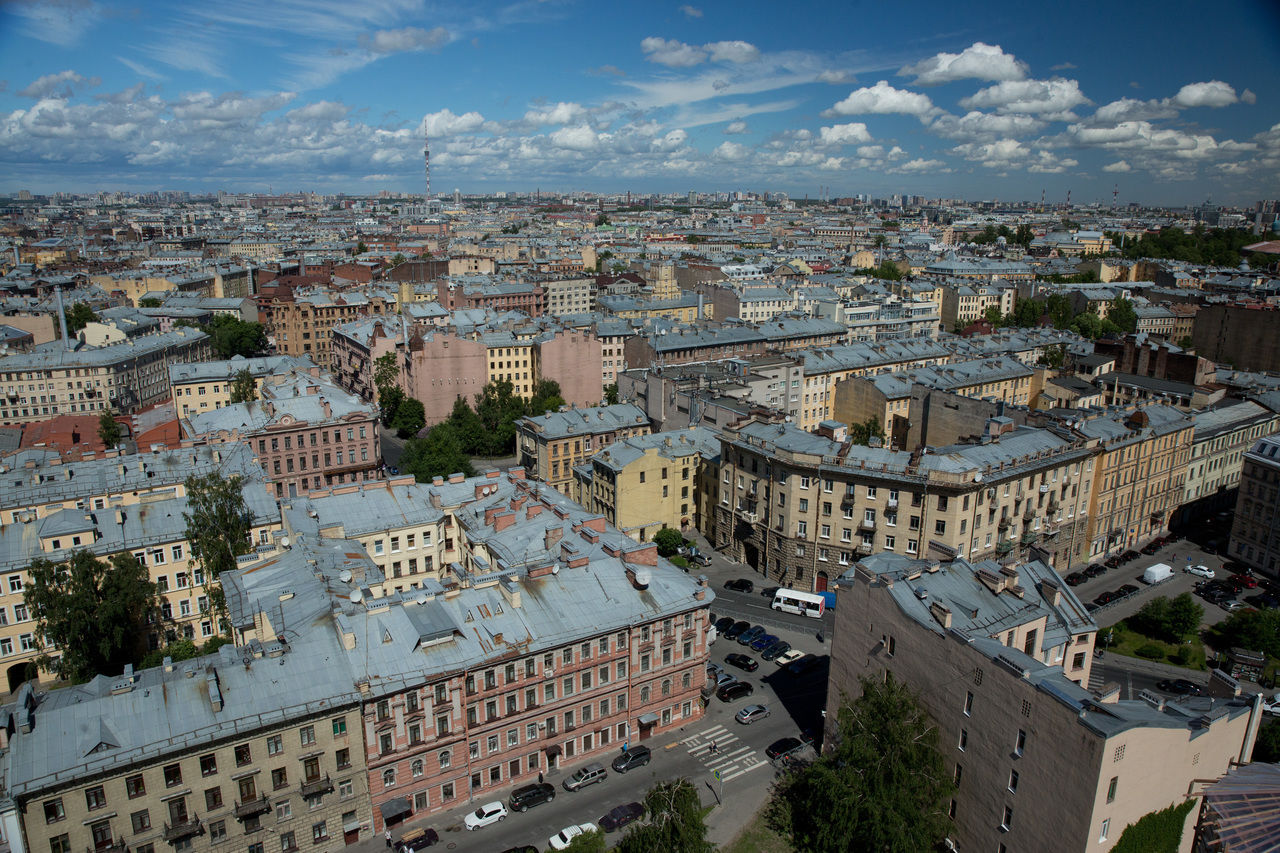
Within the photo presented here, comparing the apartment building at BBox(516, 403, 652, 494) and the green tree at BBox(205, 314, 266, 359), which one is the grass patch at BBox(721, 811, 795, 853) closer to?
the apartment building at BBox(516, 403, 652, 494)

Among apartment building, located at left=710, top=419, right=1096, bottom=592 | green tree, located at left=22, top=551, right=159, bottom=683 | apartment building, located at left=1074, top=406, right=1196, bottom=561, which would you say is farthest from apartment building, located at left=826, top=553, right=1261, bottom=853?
green tree, located at left=22, top=551, right=159, bottom=683

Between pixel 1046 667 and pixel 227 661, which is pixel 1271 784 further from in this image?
pixel 227 661

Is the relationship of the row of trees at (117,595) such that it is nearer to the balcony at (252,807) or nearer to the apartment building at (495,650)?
the apartment building at (495,650)

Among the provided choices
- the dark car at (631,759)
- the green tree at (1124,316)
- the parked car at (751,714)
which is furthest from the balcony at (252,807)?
the green tree at (1124,316)

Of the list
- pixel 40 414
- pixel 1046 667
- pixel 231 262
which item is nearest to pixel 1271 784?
pixel 1046 667

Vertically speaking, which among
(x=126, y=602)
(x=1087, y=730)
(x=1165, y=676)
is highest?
(x=1087, y=730)

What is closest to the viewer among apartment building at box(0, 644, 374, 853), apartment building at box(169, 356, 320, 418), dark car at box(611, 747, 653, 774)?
apartment building at box(0, 644, 374, 853)
